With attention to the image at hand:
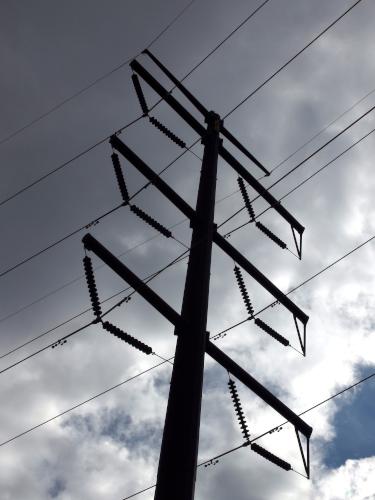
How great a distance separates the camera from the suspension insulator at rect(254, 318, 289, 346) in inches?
370

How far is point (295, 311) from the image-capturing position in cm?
1045

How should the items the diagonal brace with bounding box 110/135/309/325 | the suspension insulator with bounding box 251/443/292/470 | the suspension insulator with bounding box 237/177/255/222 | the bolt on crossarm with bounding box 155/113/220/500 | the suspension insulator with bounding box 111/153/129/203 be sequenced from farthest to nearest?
the suspension insulator with bounding box 237/177/255/222, the suspension insulator with bounding box 111/153/129/203, the diagonal brace with bounding box 110/135/309/325, the suspension insulator with bounding box 251/443/292/470, the bolt on crossarm with bounding box 155/113/220/500

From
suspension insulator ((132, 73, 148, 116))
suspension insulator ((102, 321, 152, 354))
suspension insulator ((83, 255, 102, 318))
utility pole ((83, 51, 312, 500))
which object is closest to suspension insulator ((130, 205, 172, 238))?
utility pole ((83, 51, 312, 500))

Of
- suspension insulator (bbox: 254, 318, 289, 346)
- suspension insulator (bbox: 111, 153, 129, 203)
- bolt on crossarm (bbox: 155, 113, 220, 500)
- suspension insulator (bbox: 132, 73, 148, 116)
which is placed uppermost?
suspension insulator (bbox: 132, 73, 148, 116)

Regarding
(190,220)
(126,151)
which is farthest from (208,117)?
(190,220)

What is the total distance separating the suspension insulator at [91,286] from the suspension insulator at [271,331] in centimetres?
357

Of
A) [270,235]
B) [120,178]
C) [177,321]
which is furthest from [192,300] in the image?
[270,235]

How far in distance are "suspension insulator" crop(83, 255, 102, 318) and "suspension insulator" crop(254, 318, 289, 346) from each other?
3.57 metres

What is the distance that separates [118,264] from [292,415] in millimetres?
4074

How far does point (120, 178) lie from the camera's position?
370 inches

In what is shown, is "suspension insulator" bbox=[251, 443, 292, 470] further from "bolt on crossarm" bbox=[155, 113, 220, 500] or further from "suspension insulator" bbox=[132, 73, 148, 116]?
"suspension insulator" bbox=[132, 73, 148, 116]

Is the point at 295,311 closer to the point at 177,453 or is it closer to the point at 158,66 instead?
the point at 177,453

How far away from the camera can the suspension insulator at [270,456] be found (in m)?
7.41

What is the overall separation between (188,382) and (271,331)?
4.54 m
